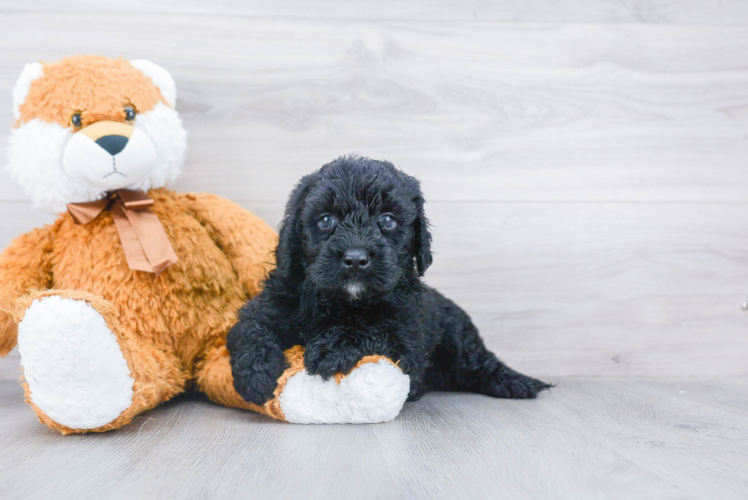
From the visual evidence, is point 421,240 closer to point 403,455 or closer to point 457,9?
point 403,455

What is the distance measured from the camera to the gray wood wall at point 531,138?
4.62ft

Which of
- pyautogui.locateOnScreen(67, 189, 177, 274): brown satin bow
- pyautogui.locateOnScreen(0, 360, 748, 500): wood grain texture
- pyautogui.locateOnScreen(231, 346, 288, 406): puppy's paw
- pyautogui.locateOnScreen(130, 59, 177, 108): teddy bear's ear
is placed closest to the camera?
pyautogui.locateOnScreen(0, 360, 748, 500): wood grain texture

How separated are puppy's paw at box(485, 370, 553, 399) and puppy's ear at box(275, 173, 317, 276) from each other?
53cm

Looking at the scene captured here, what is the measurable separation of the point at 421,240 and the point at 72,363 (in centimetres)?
61

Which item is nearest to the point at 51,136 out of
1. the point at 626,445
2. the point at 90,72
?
the point at 90,72

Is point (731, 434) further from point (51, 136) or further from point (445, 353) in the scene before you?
point (51, 136)

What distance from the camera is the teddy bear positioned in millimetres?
895

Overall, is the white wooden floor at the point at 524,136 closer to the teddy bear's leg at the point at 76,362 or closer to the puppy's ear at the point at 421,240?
the puppy's ear at the point at 421,240

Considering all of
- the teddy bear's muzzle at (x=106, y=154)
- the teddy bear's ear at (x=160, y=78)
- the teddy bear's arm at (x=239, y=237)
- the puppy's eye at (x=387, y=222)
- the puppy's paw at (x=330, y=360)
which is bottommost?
the puppy's paw at (x=330, y=360)

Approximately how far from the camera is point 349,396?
94cm

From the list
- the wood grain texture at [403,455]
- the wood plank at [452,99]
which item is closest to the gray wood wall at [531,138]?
the wood plank at [452,99]

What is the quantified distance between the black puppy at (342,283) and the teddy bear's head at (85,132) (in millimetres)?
322

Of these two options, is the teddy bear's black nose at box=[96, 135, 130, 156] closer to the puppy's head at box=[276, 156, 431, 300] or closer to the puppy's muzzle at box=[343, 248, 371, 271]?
the puppy's head at box=[276, 156, 431, 300]

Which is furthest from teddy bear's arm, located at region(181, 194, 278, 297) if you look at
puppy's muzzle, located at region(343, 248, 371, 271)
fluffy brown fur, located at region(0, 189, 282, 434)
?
puppy's muzzle, located at region(343, 248, 371, 271)
